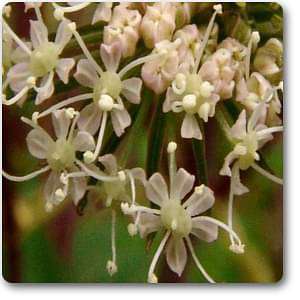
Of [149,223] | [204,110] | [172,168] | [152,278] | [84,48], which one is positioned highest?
[84,48]

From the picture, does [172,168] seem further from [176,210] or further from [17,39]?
[17,39]

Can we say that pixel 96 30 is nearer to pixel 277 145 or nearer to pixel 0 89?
pixel 0 89

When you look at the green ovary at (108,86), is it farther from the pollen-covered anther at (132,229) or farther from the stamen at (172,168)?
the pollen-covered anther at (132,229)

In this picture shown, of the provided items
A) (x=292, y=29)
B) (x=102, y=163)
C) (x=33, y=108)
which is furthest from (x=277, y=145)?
(x=33, y=108)

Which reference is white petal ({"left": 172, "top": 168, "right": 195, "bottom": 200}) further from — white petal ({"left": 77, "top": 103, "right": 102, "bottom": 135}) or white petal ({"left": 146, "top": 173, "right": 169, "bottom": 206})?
white petal ({"left": 77, "top": 103, "right": 102, "bottom": 135})

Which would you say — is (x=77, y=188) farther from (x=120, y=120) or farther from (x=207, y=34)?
(x=207, y=34)

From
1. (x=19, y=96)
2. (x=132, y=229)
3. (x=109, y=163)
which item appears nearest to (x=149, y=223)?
(x=132, y=229)

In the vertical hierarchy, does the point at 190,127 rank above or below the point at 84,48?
below
